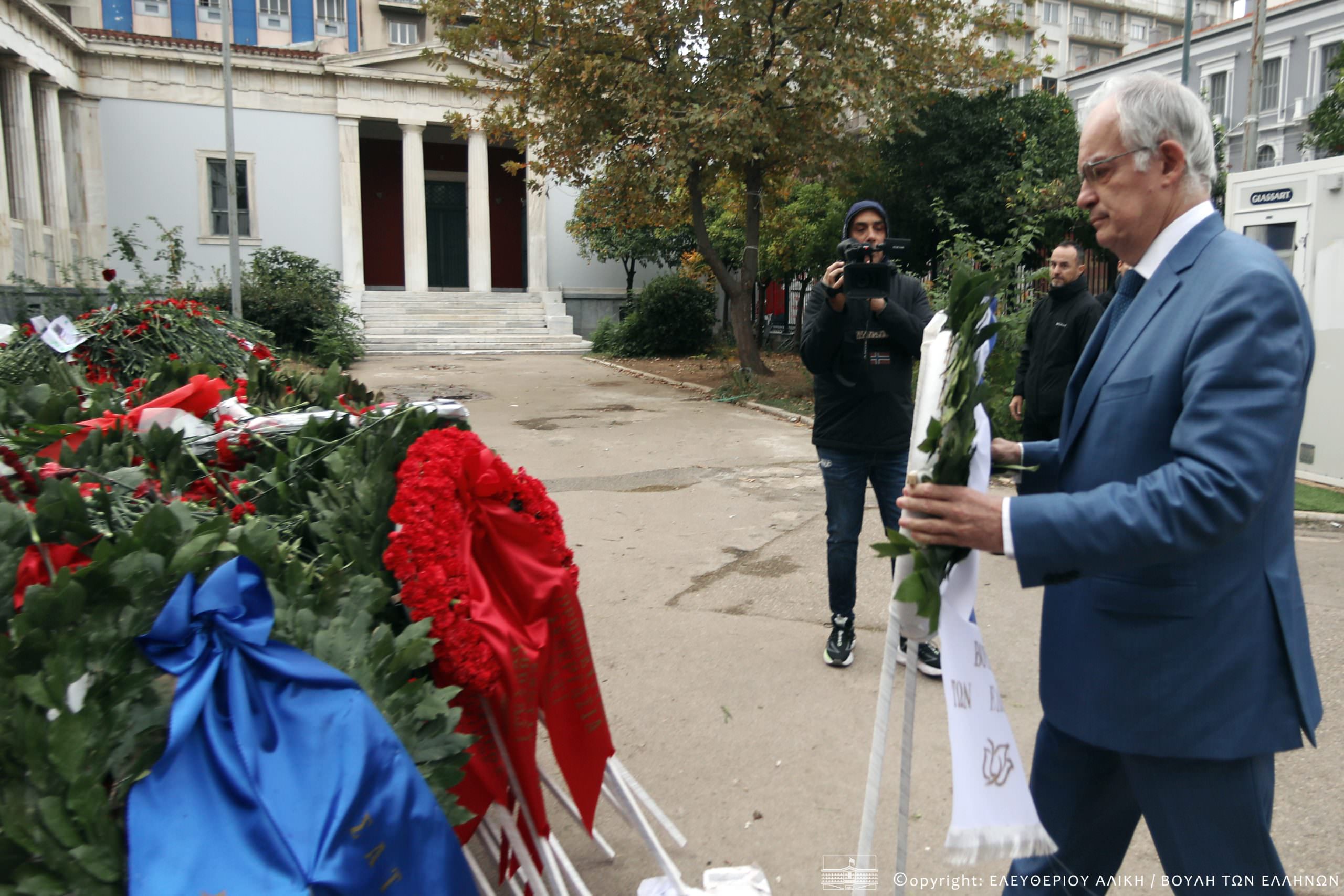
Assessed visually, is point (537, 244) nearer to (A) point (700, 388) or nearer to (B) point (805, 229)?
(B) point (805, 229)

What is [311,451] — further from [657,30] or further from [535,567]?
[657,30]

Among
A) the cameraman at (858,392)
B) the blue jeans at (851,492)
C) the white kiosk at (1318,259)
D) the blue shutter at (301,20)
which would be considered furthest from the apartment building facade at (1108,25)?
the blue jeans at (851,492)

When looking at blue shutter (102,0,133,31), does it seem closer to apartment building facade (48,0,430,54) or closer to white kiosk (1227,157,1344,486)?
apartment building facade (48,0,430,54)

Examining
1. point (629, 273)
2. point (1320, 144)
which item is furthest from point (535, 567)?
point (629, 273)

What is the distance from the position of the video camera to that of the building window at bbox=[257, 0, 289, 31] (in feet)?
145

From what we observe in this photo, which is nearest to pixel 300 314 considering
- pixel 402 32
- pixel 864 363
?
pixel 864 363

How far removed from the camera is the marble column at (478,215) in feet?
98.1

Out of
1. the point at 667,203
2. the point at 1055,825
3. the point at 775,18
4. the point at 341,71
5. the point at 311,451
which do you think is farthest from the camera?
the point at 341,71

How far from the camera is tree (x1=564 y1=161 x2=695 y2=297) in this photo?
53.5 feet

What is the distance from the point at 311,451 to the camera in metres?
2.80

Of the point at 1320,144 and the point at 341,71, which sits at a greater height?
the point at 341,71

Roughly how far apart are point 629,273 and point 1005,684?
85.9 ft

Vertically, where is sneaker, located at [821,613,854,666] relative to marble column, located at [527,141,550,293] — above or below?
below

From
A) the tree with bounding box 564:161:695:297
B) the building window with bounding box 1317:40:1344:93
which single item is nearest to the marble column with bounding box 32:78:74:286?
the tree with bounding box 564:161:695:297
